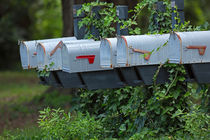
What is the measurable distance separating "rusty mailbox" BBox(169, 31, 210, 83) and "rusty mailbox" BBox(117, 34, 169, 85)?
164 millimetres

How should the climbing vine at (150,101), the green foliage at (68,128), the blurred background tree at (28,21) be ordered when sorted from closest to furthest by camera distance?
the climbing vine at (150,101) → the green foliage at (68,128) → the blurred background tree at (28,21)

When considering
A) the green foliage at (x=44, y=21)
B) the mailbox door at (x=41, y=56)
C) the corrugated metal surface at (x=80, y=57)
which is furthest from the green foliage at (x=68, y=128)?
the green foliage at (x=44, y=21)

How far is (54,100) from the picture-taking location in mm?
13109

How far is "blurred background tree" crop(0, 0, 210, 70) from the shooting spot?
26.8 meters

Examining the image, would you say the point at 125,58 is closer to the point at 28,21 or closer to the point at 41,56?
the point at 41,56

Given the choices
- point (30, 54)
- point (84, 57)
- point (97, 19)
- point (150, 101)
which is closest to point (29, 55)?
point (30, 54)

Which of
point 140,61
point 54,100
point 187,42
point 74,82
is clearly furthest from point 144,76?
point 54,100

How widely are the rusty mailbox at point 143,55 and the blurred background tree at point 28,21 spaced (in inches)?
749

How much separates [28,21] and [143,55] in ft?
87.3

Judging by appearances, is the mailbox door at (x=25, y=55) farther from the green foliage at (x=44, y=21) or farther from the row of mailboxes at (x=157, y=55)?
the green foliage at (x=44, y=21)

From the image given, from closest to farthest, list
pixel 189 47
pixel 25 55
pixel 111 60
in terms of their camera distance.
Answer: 1. pixel 189 47
2. pixel 111 60
3. pixel 25 55

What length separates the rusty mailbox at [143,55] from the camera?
17.1ft

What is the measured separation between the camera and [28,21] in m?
31.0

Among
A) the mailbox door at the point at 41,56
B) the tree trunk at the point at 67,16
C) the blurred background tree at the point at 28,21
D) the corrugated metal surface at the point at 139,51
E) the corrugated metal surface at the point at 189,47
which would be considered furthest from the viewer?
the blurred background tree at the point at 28,21
